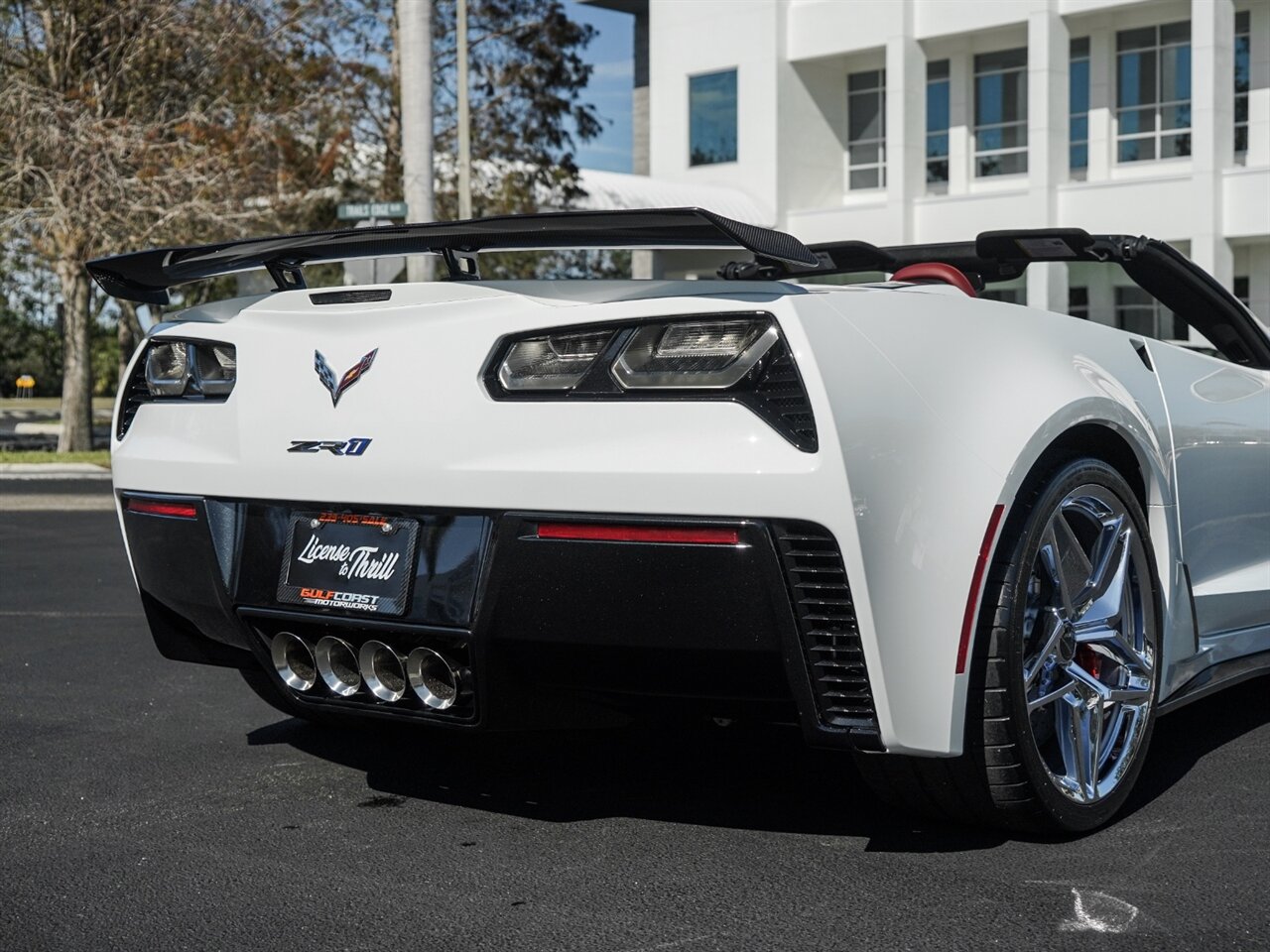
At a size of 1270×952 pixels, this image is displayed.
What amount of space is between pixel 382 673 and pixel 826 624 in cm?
98

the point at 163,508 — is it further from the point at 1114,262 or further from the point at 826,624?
the point at 1114,262

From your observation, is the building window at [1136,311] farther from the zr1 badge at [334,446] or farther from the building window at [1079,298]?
the zr1 badge at [334,446]

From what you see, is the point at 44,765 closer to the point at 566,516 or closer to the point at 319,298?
the point at 319,298

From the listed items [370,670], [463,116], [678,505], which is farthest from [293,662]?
[463,116]

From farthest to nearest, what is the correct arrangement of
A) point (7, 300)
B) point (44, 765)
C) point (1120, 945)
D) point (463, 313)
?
point (7, 300), point (44, 765), point (463, 313), point (1120, 945)

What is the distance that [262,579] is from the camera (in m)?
3.46

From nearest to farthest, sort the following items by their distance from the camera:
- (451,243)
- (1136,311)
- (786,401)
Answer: (786,401) → (451,243) → (1136,311)

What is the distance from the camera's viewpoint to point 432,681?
3.33m

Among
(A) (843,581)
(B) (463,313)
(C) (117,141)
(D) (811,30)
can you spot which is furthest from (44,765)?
(D) (811,30)

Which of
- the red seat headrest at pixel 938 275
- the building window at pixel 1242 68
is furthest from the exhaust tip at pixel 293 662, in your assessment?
the building window at pixel 1242 68

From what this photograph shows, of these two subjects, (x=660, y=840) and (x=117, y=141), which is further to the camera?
(x=117, y=141)

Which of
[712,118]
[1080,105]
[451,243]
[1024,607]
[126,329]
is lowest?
[1024,607]

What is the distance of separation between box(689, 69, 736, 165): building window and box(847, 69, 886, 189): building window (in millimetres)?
2557

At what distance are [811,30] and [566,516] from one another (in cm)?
3052
